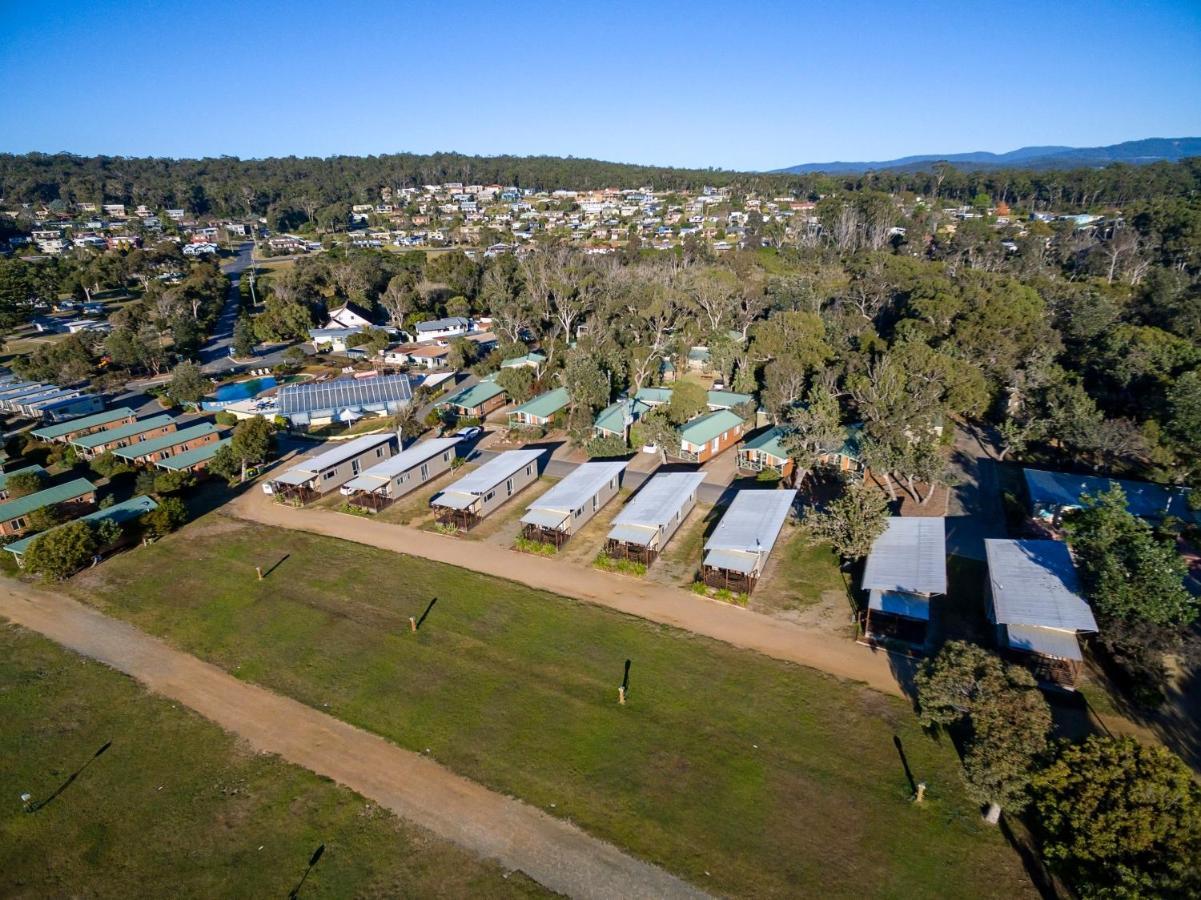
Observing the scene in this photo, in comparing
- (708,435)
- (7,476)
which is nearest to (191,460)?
(7,476)

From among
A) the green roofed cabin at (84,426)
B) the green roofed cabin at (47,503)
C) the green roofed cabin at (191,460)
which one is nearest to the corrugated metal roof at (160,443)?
the green roofed cabin at (191,460)

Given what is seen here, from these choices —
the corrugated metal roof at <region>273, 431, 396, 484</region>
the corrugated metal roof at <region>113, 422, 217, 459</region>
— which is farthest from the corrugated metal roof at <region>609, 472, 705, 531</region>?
the corrugated metal roof at <region>113, 422, 217, 459</region>

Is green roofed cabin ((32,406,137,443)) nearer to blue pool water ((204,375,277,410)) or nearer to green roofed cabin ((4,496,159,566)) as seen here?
blue pool water ((204,375,277,410))

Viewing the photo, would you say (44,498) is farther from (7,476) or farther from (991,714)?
(991,714)

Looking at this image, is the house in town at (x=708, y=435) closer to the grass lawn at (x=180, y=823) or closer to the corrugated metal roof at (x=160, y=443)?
the grass lawn at (x=180, y=823)

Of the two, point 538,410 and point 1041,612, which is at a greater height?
point 538,410

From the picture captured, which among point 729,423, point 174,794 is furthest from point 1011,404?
point 174,794
